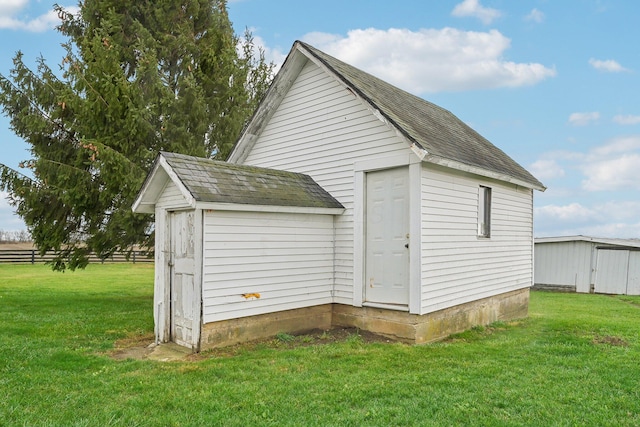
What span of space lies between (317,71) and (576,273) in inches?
709

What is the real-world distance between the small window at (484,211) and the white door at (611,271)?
14182 millimetres

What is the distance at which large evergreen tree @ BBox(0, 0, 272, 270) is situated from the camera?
506 inches

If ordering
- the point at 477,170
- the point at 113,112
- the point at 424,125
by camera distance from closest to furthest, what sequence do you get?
the point at 477,170, the point at 424,125, the point at 113,112

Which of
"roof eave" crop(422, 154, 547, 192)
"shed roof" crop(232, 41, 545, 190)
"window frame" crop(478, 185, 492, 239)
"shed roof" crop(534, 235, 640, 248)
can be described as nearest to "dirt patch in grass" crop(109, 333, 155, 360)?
"shed roof" crop(232, 41, 545, 190)

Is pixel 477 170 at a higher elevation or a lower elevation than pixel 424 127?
lower

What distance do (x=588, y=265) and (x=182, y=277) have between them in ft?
66.4

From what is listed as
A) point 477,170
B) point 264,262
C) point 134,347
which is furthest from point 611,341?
point 134,347

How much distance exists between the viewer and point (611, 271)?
21047 millimetres

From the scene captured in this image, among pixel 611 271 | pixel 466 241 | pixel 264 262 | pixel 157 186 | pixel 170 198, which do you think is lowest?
pixel 611 271

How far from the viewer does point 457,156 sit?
29.9 feet

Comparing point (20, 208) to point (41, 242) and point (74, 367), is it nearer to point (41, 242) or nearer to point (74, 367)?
point (41, 242)

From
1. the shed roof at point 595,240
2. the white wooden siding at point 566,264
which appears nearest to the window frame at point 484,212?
the shed roof at point 595,240

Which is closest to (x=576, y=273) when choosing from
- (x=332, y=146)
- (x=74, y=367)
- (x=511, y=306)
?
(x=511, y=306)

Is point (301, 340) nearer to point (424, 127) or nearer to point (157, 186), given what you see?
point (157, 186)
